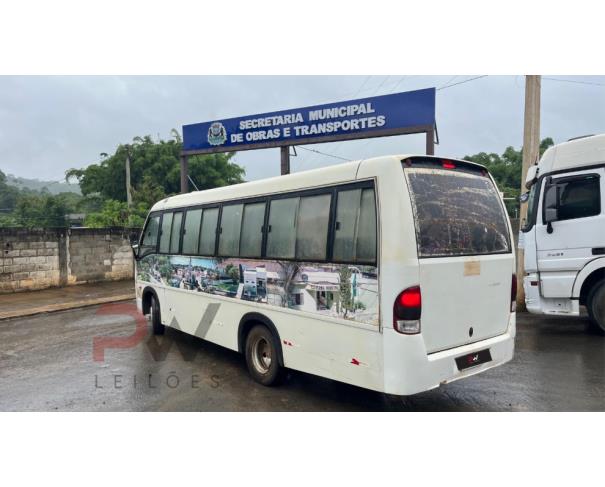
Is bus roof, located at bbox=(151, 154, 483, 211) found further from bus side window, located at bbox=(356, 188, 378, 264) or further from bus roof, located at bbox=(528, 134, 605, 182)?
bus roof, located at bbox=(528, 134, 605, 182)

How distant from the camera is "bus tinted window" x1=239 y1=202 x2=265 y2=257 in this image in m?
5.50

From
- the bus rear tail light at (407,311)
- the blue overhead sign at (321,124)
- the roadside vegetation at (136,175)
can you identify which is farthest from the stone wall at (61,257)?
the roadside vegetation at (136,175)

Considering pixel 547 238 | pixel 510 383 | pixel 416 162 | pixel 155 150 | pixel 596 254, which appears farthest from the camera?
pixel 155 150

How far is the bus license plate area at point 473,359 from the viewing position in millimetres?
4184

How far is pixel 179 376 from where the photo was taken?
5891 mm

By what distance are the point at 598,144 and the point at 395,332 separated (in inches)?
238

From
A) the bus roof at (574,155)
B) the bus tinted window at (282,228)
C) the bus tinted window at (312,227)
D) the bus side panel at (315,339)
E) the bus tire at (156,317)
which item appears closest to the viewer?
A: the bus side panel at (315,339)

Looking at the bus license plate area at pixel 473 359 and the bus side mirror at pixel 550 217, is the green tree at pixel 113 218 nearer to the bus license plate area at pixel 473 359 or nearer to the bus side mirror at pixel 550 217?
the bus side mirror at pixel 550 217

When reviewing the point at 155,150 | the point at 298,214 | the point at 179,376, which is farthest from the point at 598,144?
the point at 155,150

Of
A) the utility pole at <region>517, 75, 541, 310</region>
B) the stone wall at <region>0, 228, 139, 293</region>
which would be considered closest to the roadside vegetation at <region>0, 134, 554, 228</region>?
the stone wall at <region>0, 228, 139, 293</region>

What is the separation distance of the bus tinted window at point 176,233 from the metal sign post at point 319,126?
19.9ft

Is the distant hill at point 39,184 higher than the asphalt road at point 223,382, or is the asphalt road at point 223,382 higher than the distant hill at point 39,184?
the distant hill at point 39,184

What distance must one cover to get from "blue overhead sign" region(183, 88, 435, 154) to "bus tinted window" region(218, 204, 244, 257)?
6501 millimetres

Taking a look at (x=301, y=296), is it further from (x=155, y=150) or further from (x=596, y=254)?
(x=155, y=150)
